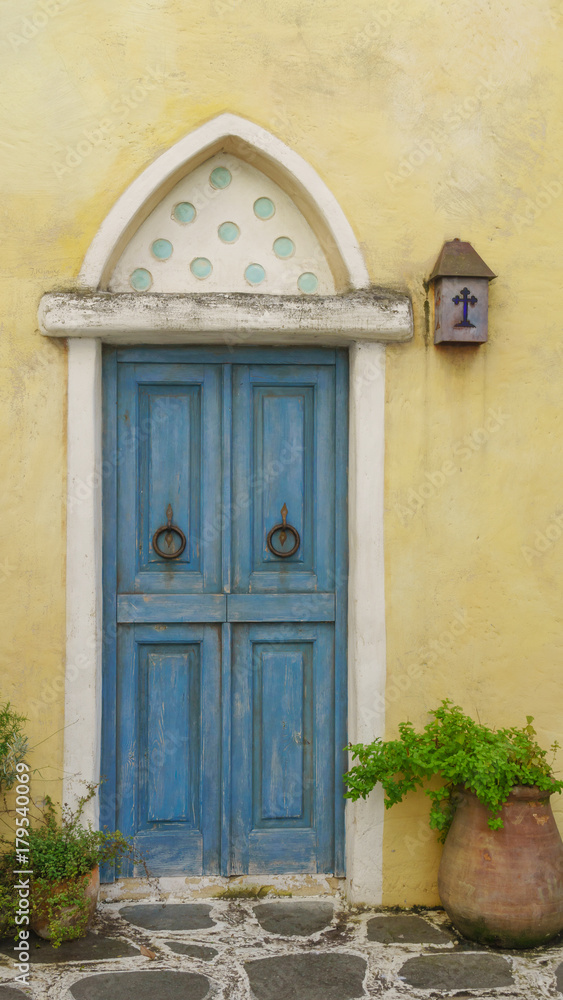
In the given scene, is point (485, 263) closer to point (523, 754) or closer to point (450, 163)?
point (450, 163)

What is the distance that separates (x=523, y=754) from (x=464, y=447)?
1.27 meters

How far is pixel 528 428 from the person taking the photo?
3650 mm

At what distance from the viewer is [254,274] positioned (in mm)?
3691

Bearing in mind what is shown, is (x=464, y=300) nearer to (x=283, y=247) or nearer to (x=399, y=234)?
(x=399, y=234)

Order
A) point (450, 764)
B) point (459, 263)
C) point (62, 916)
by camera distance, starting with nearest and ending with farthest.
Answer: point (62, 916)
point (450, 764)
point (459, 263)

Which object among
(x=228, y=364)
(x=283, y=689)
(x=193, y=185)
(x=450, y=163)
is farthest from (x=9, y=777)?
(x=450, y=163)

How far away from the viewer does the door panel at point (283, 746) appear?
3.69 metres

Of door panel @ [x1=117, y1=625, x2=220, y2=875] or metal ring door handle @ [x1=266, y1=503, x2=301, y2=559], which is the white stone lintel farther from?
door panel @ [x1=117, y1=625, x2=220, y2=875]

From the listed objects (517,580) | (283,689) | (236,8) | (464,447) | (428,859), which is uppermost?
(236,8)

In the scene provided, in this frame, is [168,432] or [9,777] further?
[168,432]

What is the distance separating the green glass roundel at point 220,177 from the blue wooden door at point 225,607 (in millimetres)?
723

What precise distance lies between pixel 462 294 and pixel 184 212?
124 centimetres

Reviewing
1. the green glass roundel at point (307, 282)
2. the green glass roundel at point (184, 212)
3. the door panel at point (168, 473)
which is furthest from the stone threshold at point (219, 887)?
the green glass roundel at point (184, 212)

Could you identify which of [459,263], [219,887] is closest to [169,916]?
[219,887]
